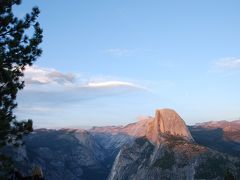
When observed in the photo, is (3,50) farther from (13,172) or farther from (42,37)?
(13,172)

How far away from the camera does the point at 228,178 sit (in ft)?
266

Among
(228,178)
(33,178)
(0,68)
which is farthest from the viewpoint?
(228,178)

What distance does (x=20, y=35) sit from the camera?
38500mm

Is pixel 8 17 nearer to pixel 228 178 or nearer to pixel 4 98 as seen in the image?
pixel 4 98

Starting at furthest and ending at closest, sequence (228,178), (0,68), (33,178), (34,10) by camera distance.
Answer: (228,178) < (34,10) < (0,68) < (33,178)

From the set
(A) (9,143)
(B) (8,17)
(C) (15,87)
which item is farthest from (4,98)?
(B) (8,17)

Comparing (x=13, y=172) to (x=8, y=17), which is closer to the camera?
(x=13, y=172)

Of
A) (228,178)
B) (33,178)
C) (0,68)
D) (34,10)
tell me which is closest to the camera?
(33,178)

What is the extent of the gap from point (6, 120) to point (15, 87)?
9.42 ft

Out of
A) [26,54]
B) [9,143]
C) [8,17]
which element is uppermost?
[8,17]

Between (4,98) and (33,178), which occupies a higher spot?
(4,98)

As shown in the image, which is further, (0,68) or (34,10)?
(34,10)

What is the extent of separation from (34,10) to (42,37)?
2.38 meters

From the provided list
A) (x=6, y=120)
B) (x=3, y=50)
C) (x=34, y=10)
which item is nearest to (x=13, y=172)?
(x=6, y=120)
